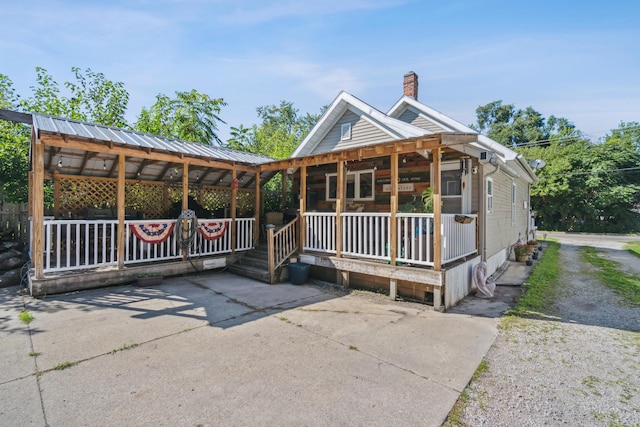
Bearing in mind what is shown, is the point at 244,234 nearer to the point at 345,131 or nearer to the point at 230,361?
the point at 345,131

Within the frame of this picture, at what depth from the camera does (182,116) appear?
19.3m

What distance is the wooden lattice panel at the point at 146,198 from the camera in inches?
360

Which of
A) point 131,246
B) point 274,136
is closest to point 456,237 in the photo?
point 131,246

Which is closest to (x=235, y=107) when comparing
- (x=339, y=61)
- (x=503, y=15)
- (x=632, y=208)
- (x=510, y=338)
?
(x=339, y=61)

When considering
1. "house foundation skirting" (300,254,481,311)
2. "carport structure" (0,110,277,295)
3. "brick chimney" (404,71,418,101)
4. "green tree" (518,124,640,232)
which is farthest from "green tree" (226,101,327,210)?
"green tree" (518,124,640,232)

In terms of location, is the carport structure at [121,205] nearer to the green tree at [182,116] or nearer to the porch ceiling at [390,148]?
the porch ceiling at [390,148]

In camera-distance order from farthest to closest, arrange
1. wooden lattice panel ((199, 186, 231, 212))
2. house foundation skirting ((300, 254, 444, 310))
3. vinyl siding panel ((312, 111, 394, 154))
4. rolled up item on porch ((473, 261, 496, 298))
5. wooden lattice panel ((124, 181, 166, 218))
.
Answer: wooden lattice panel ((199, 186, 231, 212))
vinyl siding panel ((312, 111, 394, 154))
wooden lattice panel ((124, 181, 166, 218))
rolled up item on porch ((473, 261, 496, 298))
house foundation skirting ((300, 254, 444, 310))

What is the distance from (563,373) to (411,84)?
463 inches

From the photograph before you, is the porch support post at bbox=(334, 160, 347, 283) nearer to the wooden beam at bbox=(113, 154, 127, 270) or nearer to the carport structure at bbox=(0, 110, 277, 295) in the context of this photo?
the carport structure at bbox=(0, 110, 277, 295)

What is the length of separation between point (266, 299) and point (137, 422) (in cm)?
356

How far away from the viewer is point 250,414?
2.52m

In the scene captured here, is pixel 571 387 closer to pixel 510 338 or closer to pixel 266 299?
pixel 510 338

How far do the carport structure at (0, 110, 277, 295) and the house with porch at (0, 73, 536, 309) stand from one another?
0.03m

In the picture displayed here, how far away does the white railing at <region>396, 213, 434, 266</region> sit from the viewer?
5.58 m
